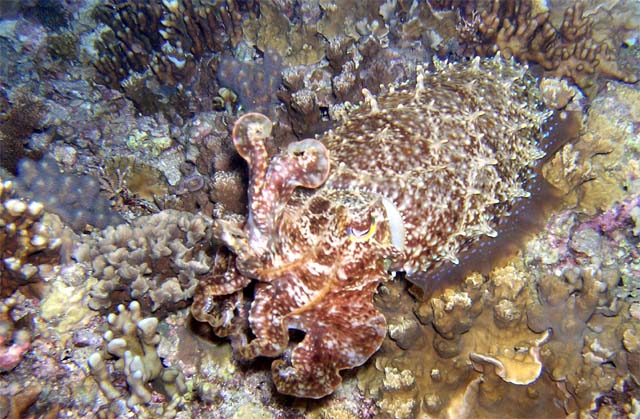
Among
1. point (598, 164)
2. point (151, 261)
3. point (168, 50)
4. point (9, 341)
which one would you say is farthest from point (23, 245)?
point (598, 164)

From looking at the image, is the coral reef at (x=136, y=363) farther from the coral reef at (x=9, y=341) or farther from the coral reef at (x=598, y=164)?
the coral reef at (x=598, y=164)

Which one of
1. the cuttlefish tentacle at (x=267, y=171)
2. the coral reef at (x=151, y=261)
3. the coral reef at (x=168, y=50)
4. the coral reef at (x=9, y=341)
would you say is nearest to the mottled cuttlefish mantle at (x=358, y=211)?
the cuttlefish tentacle at (x=267, y=171)

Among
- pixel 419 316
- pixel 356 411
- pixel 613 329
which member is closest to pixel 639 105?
pixel 613 329

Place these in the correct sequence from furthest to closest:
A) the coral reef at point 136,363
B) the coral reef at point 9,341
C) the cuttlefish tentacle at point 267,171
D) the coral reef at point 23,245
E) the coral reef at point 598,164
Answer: the coral reef at point 598,164 → the coral reef at point 23,245 → the coral reef at point 136,363 → the coral reef at point 9,341 → the cuttlefish tentacle at point 267,171

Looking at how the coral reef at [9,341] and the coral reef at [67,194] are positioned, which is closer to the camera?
the coral reef at [9,341]

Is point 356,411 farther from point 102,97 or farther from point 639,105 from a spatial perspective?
point 102,97

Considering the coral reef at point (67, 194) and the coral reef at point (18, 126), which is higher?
the coral reef at point (18, 126)
